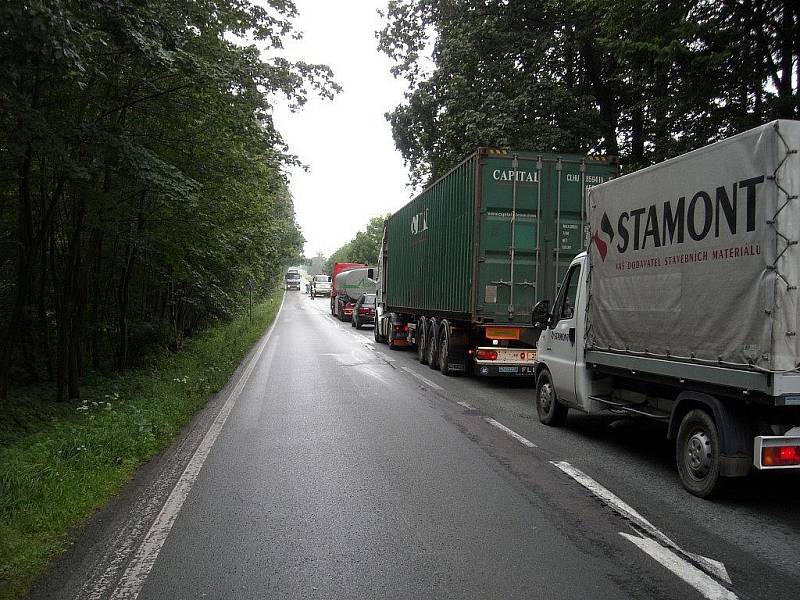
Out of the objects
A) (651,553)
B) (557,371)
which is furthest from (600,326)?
(651,553)

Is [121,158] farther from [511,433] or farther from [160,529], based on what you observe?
[511,433]

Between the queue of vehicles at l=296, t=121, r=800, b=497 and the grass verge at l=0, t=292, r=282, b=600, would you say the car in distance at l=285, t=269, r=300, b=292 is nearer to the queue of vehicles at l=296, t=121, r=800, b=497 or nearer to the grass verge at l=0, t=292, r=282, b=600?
the grass verge at l=0, t=292, r=282, b=600

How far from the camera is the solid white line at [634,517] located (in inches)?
162

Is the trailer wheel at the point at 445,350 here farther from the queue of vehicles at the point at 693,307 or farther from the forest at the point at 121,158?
the forest at the point at 121,158

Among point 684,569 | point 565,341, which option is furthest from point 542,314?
point 684,569

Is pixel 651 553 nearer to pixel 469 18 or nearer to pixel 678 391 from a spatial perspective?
pixel 678 391

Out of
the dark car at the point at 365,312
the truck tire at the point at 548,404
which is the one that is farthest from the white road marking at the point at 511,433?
the dark car at the point at 365,312

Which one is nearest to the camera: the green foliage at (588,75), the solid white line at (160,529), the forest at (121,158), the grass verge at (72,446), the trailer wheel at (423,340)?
the solid white line at (160,529)

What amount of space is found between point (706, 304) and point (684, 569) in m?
2.38

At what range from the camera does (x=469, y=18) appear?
824 inches

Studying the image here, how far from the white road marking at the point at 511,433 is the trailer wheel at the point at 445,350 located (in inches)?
204

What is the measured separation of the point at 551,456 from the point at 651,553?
279 cm

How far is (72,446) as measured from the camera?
6.97 m

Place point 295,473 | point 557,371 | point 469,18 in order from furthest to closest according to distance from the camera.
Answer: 1. point 469,18
2. point 557,371
3. point 295,473
